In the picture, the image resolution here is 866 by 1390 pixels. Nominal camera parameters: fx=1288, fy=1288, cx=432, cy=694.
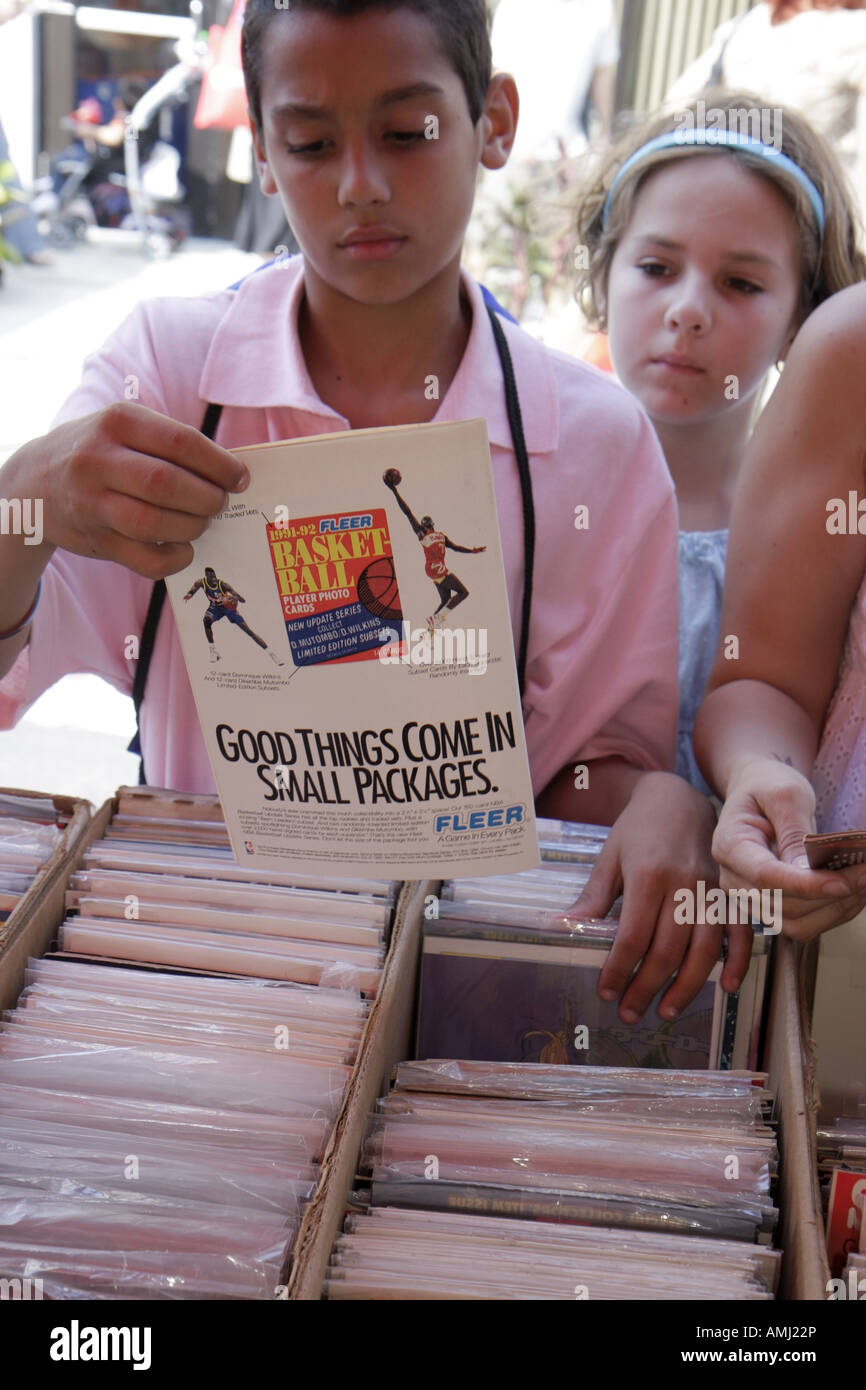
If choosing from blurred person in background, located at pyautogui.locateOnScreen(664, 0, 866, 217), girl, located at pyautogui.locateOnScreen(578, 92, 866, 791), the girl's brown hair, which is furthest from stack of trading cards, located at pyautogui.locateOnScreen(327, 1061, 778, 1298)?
blurred person in background, located at pyautogui.locateOnScreen(664, 0, 866, 217)

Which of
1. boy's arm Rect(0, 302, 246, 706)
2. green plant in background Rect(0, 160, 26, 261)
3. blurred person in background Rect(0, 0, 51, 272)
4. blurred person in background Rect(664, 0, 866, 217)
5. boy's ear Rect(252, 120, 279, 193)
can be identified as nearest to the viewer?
boy's arm Rect(0, 302, 246, 706)

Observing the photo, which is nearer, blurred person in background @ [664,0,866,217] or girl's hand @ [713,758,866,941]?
girl's hand @ [713,758,866,941]

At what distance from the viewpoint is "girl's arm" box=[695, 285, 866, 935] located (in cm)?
156

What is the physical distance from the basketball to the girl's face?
3.69 ft

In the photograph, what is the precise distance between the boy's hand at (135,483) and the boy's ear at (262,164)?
513 millimetres

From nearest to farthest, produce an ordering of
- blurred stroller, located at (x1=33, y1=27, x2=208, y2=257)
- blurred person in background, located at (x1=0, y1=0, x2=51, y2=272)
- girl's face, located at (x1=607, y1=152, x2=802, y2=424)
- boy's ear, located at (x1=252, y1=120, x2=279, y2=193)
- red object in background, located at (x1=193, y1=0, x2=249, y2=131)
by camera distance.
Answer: boy's ear, located at (x1=252, y1=120, x2=279, y2=193) → girl's face, located at (x1=607, y1=152, x2=802, y2=424) → red object in background, located at (x1=193, y1=0, x2=249, y2=131) → blurred person in background, located at (x1=0, y1=0, x2=51, y2=272) → blurred stroller, located at (x1=33, y1=27, x2=208, y2=257)

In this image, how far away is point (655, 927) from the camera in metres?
1.28

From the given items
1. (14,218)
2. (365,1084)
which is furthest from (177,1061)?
(14,218)

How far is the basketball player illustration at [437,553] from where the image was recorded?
1026 mm

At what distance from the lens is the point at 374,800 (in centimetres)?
113

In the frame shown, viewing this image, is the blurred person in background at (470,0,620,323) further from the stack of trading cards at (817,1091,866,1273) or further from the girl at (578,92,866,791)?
the stack of trading cards at (817,1091,866,1273)
